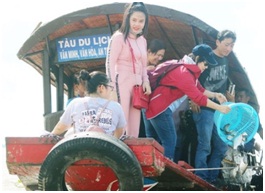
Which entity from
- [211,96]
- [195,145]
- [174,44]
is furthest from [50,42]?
[211,96]

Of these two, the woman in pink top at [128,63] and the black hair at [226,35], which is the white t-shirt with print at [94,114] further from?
the black hair at [226,35]

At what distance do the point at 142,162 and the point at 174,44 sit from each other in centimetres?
492

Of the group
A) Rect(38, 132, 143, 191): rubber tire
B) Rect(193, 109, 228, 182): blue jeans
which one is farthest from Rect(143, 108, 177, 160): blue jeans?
Rect(38, 132, 143, 191): rubber tire

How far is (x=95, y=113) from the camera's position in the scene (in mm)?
4883

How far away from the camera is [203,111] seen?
264 inches

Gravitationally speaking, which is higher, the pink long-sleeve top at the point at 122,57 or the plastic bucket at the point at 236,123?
the pink long-sleeve top at the point at 122,57

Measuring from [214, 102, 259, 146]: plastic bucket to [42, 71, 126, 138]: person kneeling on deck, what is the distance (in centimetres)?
207

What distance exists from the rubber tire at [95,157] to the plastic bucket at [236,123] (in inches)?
105

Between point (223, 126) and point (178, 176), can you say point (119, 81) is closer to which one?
point (178, 176)

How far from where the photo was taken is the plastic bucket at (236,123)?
263 inches

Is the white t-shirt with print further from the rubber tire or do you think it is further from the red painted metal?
the rubber tire

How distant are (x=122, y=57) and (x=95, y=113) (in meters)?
1.14

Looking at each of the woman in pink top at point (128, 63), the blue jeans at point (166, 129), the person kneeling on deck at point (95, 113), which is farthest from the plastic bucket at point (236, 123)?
the person kneeling on deck at point (95, 113)

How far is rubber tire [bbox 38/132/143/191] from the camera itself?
13.8ft
